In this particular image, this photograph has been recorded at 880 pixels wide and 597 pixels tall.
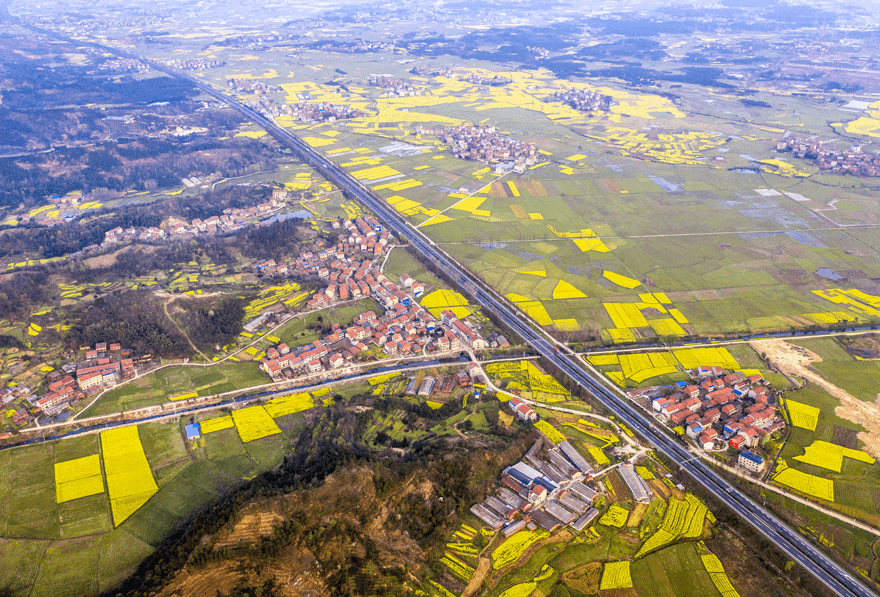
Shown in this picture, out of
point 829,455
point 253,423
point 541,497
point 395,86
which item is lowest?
point 253,423

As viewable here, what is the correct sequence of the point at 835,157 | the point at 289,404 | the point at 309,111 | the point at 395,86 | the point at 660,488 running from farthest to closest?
the point at 395,86, the point at 309,111, the point at 835,157, the point at 289,404, the point at 660,488

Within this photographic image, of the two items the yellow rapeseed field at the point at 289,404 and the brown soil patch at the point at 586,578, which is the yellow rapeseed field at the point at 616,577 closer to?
the brown soil patch at the point at 586,578

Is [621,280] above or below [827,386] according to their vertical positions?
above

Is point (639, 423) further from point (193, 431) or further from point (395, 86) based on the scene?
point (395, 86)

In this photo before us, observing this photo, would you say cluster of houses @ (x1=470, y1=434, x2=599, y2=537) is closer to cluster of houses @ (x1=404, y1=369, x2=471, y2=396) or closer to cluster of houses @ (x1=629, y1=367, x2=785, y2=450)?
cluster of houses @ (x1=629, y1=367, x2=785, y2=450)

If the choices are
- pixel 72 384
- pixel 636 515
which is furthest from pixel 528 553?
pixel 72 384

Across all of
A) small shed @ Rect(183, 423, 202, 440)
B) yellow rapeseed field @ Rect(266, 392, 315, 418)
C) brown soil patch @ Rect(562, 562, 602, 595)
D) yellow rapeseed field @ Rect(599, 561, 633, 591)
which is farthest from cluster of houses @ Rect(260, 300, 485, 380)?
yellow rapeseed field @ Rect(599, 561, 633, 591)

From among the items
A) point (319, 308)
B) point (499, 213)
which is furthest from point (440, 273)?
point (499, 213)
